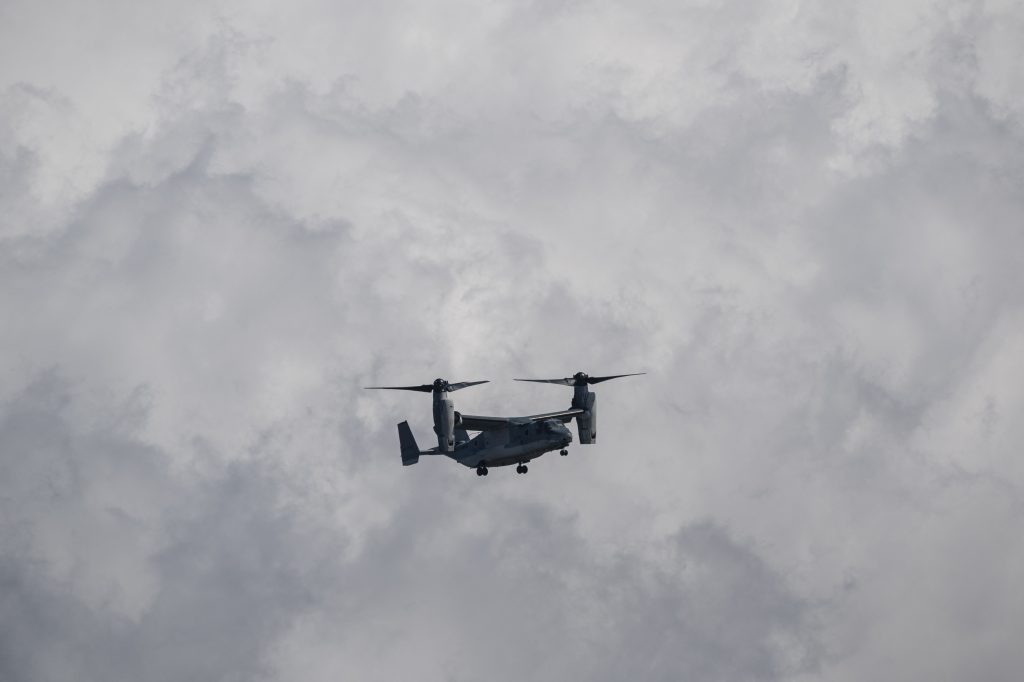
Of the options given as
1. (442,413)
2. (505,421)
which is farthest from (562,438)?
(442,413)

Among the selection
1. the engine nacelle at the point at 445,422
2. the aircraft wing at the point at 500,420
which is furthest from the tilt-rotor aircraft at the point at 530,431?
the engine nacelle at the point at 445,422

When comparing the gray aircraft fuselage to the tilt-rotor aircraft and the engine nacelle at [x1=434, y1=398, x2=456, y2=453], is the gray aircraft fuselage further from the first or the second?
the engine nacelle at [x1=434, y1=398, x2=456, y2=453]

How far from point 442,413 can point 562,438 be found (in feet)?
65.7

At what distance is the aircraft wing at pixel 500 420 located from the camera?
623ft

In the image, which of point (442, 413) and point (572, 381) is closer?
point (442, 413)

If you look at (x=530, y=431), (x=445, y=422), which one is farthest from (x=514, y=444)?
(x=445, y=422)

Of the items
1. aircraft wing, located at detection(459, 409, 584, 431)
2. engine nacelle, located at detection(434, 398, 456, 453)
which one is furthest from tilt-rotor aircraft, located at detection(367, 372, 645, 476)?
engine nacelle, located at detection(434, 398, 456, 453)

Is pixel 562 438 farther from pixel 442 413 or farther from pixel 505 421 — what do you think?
pixel 442 413

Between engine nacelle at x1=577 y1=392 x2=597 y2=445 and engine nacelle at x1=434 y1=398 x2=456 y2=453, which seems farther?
engine nacelle at x1=577 y1=392 x2=597 y2=445

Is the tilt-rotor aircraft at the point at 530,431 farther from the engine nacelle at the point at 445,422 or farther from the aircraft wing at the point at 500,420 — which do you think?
the engine nacelle at the point at 445,422

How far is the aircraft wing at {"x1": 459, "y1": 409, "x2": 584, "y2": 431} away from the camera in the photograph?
18988 centimetres

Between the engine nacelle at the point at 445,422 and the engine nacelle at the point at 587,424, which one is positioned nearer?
the engine nacelle at the point at 445,422

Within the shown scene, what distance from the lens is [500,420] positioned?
630ft

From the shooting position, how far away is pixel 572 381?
19350cm
